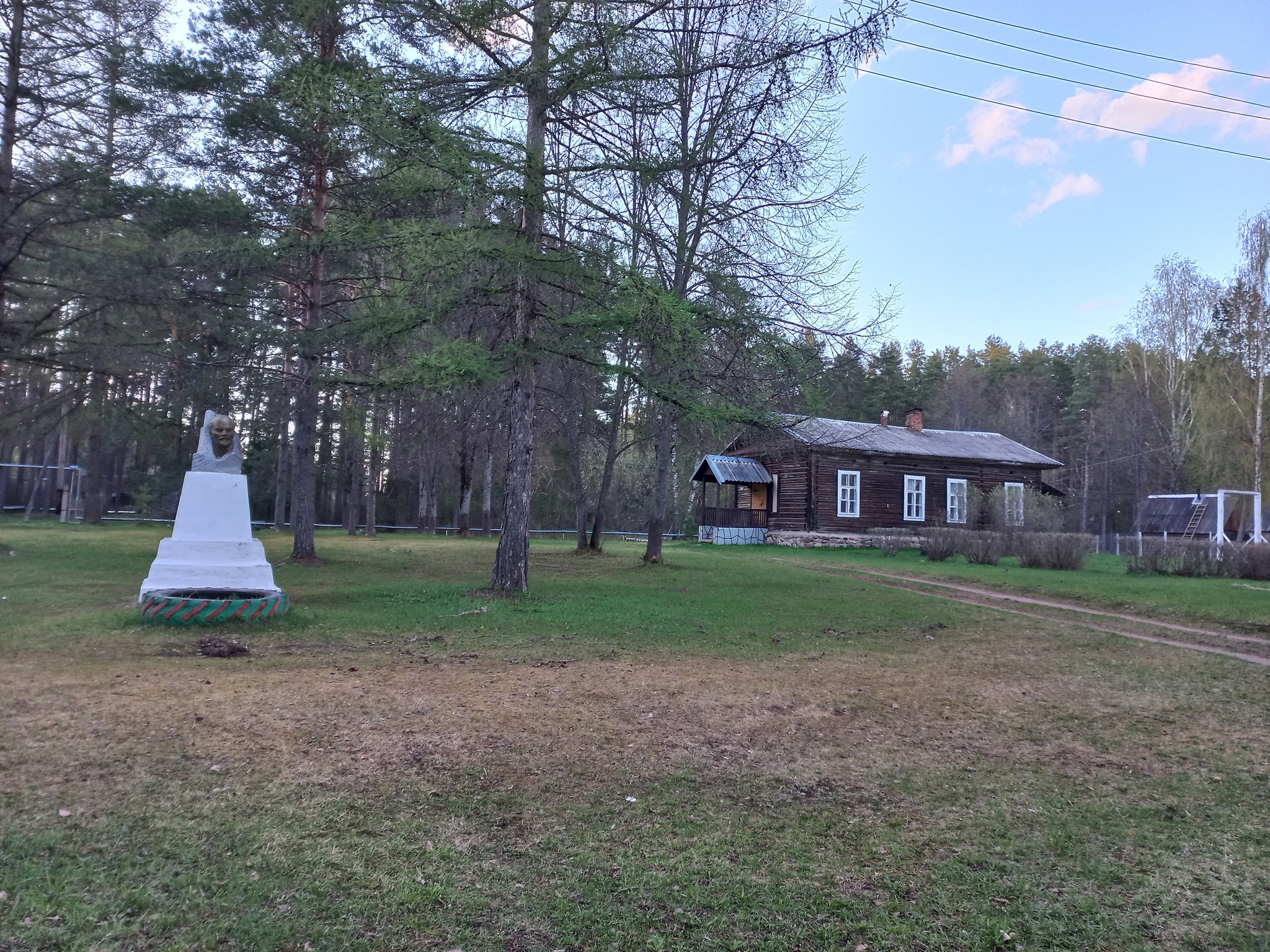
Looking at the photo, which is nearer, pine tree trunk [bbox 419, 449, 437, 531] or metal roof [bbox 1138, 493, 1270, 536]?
metal roof [bbox 1138, 493, 1270, 536]

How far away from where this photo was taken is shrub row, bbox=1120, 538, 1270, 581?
15797 mm

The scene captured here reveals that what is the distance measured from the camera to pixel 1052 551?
18.4 meters

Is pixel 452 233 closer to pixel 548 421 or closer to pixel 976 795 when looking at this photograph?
pixel 976 795

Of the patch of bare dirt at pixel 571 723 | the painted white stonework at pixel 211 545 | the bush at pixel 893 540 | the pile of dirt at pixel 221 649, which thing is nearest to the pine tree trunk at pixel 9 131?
the painted white stonework at pixel 211 545

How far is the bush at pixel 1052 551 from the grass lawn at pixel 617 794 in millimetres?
10847

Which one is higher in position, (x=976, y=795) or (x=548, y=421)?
(x=548, y=421)

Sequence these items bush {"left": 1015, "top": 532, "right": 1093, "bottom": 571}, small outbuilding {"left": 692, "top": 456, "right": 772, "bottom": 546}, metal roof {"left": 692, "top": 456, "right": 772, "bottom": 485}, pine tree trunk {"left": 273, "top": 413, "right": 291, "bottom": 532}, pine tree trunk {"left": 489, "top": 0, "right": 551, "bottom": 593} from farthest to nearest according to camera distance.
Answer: pine tree trunk {"left": 273, "top": 413, "right": 291, "bottom": 532} < small outbuilding {"left": 692, "top": 456, "right": 772, "bottom": 546} < metal roof {"left": 692, "top": 456, "right": 772, "bottom": 485} < bush {"left": 1015, "top": 532, "right": 1093, "bottom": 571} < pine tree trunk {"left": 489, "top": 0, "right": 551, "bottom": 593}

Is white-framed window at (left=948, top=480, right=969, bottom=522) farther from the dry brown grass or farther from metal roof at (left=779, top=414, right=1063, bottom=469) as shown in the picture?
the dry brown grass

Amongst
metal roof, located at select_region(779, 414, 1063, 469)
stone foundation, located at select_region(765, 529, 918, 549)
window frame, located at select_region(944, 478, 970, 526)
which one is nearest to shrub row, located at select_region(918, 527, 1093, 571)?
stone foundation, located at select_region(765, 529, 918, 549)

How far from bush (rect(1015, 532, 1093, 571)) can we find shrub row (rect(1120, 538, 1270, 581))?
1.07 meters

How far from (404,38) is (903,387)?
145 ft

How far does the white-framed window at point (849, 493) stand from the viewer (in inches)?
1156

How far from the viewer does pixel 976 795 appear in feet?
13.2

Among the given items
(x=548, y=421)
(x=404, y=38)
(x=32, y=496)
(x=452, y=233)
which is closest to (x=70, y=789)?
(x=452, y=233)
